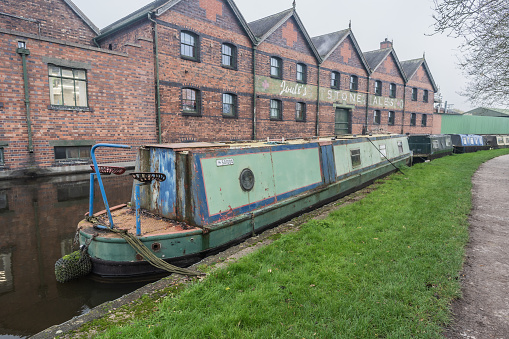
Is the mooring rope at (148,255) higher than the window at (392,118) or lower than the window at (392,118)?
lower

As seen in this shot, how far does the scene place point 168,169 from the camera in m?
4.82

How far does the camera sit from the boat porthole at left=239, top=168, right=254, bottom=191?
532cm

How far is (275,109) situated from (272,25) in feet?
15.6

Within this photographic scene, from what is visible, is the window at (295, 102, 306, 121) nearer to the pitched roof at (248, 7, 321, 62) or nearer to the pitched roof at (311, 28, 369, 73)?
the pitched roof at (248, 7, 321, 62)

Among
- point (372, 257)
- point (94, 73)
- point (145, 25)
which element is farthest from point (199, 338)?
point (145, 25)

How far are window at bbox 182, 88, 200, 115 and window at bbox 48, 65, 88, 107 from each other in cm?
403

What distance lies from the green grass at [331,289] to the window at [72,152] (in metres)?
10.1

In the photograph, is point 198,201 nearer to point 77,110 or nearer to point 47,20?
point 77,110

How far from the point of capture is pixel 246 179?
541 centimetres

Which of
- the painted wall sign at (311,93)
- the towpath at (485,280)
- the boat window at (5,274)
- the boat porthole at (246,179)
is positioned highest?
the painted wall sign at (311,93)

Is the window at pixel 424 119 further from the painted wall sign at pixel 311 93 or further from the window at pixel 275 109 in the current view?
the window at pixel 275 109

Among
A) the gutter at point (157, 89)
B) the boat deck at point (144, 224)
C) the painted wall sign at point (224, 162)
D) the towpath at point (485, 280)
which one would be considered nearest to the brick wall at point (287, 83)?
the gutter at point (157, 89)

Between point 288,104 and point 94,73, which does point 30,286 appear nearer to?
point 94,73

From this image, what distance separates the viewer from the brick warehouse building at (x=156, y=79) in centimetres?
1064
